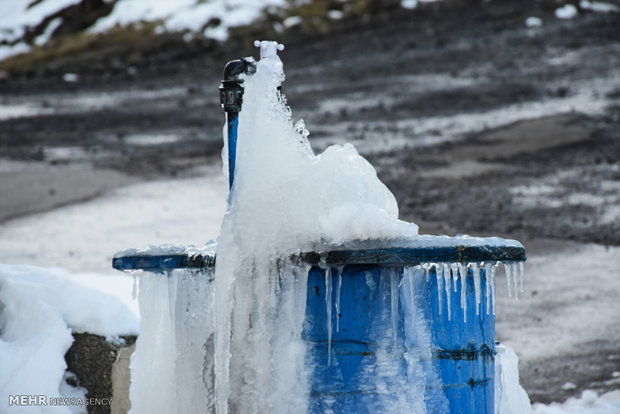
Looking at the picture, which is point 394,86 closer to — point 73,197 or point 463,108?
point 463,108

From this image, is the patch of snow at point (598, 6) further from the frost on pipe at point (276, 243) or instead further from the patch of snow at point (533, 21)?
the frost on pipe at point (276, 243)

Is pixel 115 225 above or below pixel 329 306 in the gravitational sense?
above

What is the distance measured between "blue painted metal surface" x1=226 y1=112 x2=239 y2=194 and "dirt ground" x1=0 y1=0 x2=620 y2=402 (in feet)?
11.0

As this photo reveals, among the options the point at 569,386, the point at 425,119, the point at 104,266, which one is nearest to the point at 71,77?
the point at 425,119

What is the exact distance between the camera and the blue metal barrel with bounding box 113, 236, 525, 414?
246 cm

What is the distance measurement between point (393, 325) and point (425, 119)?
1087 cm

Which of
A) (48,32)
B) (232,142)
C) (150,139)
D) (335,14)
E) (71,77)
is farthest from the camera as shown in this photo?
(48,32)

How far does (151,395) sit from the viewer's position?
297cm

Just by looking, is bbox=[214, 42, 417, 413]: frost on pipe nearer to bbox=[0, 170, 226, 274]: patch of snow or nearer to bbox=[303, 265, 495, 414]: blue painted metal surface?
bbox=[303, 265, 495, 414]: blue painted metal surface

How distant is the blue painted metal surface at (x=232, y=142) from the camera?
2943mm

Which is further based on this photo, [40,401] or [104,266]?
[104,266]

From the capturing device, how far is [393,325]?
248cm

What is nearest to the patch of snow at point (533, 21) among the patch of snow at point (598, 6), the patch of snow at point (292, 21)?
the patch of snow at point (598, 6)

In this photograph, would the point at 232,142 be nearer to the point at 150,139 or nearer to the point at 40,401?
the point at 40,401
